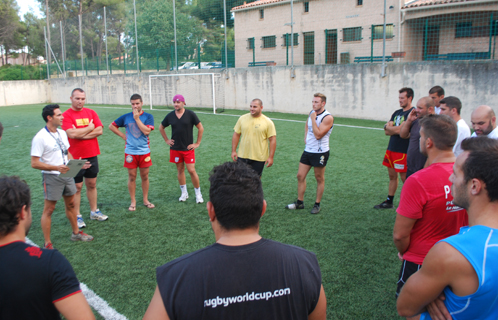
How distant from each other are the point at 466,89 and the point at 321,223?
36.2 feet

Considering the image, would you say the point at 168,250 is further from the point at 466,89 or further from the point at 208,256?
the point at 466,89

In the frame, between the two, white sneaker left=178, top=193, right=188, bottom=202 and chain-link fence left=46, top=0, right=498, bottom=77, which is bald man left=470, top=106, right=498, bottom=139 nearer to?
white sneaker left=178, top=193, right=188, bottom=202

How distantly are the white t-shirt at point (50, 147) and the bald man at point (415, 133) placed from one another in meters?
4.48

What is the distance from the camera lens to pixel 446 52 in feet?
50.2

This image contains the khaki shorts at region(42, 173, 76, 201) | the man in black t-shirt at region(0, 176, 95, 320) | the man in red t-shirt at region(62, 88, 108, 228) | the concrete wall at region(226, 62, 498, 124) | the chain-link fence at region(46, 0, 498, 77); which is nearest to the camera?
the man in black t-shirt at region(0, 176, 95, 320)

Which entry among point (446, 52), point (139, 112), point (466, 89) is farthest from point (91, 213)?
point (446, 52)

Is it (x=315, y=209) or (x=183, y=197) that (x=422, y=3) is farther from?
(x=183, y=197)

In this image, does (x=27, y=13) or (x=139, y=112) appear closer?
(x=139, y=112)

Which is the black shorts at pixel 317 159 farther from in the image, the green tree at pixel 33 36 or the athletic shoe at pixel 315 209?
the green tree at pixel 33 36

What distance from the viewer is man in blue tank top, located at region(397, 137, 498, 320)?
1581 mm

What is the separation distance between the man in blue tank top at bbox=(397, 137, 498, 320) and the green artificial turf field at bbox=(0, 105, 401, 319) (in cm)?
179

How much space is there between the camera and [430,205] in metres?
2.63

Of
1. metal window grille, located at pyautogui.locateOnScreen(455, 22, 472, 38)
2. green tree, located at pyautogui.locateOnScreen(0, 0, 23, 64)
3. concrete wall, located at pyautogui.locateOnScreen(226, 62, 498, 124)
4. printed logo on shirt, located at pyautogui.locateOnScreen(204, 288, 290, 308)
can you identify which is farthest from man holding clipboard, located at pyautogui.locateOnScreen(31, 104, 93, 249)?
green tree, located at pyautogui.locateOnScreen(0, 0, 23, 64)

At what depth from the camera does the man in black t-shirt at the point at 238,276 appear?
1464mm
